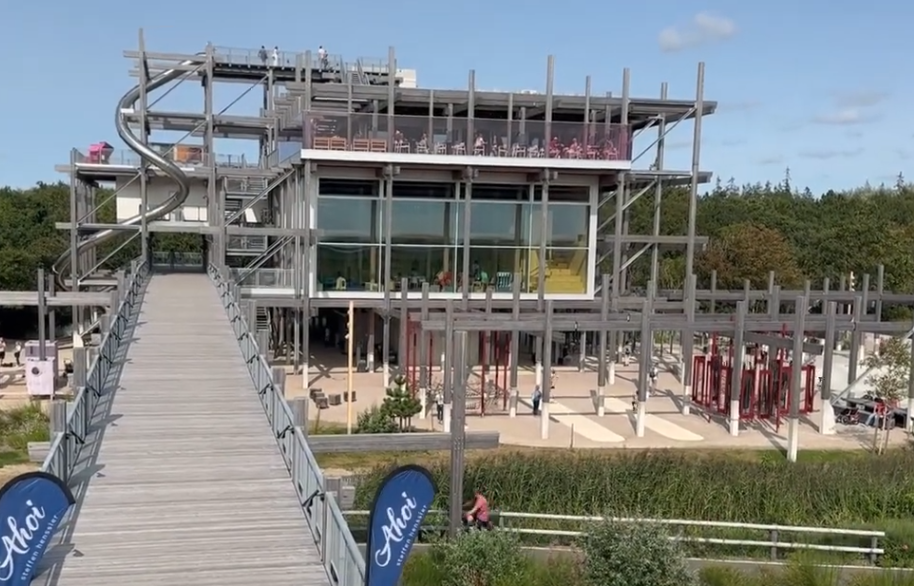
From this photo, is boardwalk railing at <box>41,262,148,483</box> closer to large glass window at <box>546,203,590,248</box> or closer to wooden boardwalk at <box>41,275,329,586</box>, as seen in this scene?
wooden boardwalk at <box>41,275,329,586</box>

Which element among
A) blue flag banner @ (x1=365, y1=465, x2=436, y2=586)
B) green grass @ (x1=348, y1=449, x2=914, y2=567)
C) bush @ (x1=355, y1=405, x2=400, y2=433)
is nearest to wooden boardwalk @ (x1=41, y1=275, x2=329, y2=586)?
blue flag banner @ (x1=365, y1=465, x2=436, y2=586)

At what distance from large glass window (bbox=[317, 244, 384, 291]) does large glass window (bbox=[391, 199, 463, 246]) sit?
107 cm

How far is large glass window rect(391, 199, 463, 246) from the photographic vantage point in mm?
27125

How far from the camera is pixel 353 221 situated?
1058 inches

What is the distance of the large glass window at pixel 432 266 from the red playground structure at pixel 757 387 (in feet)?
27.0

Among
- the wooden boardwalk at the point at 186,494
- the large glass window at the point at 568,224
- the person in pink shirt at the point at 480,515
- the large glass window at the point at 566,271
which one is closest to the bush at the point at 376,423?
the wooden boardwalk at the point at 186,494

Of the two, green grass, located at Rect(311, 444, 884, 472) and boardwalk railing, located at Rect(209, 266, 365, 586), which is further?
green grass, located at Rect(311, 444, 884, 472)

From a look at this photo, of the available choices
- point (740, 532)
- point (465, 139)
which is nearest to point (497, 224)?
point (465, 139)

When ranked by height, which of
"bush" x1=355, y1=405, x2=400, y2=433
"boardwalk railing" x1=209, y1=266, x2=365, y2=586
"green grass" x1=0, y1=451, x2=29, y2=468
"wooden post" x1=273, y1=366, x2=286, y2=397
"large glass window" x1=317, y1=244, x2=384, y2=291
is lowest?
"green grass" x1=0, y1=451, x2=29, y2=468

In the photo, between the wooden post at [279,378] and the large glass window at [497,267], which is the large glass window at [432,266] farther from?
the wooden post at [279,378]

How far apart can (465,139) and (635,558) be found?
18.1 m

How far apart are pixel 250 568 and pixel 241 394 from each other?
4.64 meters

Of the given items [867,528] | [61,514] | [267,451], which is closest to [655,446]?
[867,528]

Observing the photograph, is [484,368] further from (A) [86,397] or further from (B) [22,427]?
(A) [86,397]
